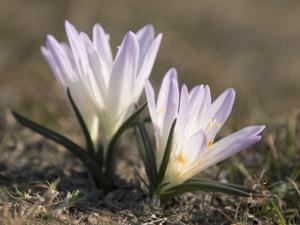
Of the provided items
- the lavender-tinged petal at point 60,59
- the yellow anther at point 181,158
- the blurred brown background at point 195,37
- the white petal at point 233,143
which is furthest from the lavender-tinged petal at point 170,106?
the blurred brown background at point 195,37

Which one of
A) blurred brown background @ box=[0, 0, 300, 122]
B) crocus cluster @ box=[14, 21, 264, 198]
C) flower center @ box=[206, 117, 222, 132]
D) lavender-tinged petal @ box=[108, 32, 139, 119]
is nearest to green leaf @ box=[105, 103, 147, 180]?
crocus cluster @ box=[14, 21, 264, 198]

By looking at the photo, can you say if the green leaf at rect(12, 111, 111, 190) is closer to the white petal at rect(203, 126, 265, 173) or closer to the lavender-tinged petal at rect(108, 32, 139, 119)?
the lavender-tinged petal at rect(108, 32, 139, 119)

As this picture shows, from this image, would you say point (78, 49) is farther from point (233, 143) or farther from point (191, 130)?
point (233, 143)

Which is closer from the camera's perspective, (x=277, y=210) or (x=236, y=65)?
(x=277, y=210)

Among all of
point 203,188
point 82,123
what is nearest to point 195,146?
A: point 203,188

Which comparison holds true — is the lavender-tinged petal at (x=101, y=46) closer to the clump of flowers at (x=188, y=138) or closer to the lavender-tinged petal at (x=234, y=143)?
the clump of flowers at (x=188, y=138)

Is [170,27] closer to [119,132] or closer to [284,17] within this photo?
[284,17]

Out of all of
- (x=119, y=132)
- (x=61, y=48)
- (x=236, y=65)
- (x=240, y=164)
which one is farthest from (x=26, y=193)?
(x=236, y=65)
